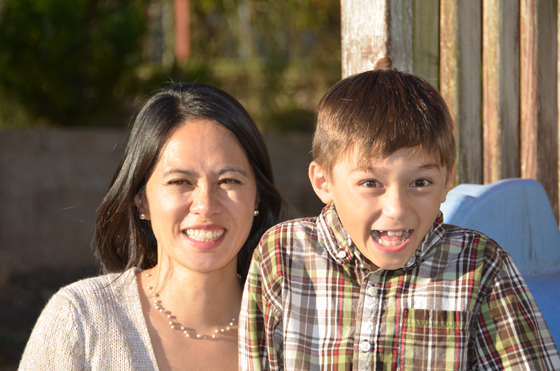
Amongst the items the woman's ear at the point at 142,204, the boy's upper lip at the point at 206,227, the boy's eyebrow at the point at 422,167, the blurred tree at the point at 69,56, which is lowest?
the boy's upper lip at the point at 206,227

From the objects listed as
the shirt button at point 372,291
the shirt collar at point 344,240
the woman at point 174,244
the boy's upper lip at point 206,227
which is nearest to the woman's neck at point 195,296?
the woman at point 174,244

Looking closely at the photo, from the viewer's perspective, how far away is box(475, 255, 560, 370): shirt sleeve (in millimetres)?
1371

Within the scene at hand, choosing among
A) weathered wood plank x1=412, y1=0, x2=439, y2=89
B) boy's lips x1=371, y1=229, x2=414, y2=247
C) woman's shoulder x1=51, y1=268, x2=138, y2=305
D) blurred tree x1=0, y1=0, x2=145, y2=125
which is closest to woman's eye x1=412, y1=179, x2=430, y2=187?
boy's lips x1=371, y1=229, x2=414, y2=247

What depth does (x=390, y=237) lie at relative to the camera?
1.41m

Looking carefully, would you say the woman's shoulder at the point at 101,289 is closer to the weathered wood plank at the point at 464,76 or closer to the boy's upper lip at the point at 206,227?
the boy's upper lip at the point at 206,227

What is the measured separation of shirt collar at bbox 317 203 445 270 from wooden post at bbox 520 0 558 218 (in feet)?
3.43

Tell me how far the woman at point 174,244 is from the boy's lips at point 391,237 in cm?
62

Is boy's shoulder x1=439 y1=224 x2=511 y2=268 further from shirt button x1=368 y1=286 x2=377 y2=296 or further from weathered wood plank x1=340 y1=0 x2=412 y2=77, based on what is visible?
weathered wood plank x1=340 y1=0 x2=412 y2=77

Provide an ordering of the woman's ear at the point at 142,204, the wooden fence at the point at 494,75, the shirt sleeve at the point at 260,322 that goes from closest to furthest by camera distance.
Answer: the shirt sleeve at the point at 260,322
the woman's ear at the point at 142,204
the wooden fence at the point at 494,75

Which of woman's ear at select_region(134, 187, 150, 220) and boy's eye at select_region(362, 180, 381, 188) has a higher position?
boy's eye at select_region(362, 180, 381, 188)

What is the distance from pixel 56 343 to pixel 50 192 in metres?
3.93

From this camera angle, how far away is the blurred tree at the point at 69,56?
579cm

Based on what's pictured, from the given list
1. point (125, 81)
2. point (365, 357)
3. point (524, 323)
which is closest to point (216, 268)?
point (365, 357)

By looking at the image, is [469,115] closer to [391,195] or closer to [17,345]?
[391,195]
